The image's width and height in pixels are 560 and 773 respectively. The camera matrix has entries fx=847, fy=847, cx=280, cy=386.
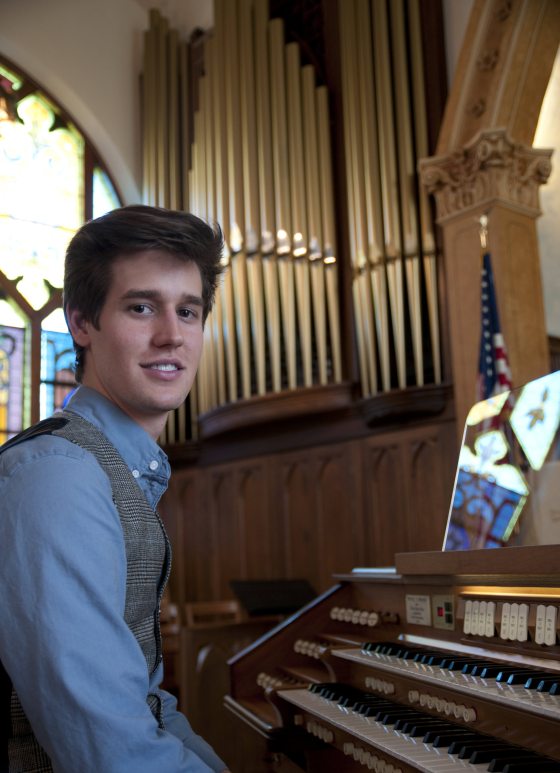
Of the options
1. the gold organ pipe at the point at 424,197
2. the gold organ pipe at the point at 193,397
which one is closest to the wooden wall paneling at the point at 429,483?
the gold organ pipe at the point at 424,197

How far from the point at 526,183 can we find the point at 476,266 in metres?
0.59

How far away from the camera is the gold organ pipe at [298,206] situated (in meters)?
5.74

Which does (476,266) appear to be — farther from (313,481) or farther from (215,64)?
(215,64)

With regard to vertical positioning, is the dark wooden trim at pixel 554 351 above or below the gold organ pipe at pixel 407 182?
below

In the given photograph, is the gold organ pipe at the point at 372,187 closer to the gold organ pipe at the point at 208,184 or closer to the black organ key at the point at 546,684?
the gold organ pipe at the point at 208,184

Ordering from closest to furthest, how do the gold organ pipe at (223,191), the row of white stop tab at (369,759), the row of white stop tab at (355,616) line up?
1. the row of white stop tab at (369,759)
2. the row of white stop tab at (355,616)
3. the gold organ pipe at (223,191)

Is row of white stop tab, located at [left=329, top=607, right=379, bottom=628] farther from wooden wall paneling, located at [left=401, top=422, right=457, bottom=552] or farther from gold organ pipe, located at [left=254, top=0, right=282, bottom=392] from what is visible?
gold organ pipe, located at [left=254, top=0, right=282, bottom=392]

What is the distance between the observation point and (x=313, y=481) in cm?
598

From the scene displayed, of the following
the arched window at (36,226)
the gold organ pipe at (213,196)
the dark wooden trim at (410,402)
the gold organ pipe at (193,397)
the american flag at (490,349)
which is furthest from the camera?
the arched window at (36,226)

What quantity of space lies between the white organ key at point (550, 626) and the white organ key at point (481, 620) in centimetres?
26

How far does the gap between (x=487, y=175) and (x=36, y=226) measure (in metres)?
4.43

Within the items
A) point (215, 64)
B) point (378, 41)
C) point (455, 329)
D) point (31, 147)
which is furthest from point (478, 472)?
point (31, 147)

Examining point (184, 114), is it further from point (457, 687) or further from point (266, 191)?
point (457, 687)

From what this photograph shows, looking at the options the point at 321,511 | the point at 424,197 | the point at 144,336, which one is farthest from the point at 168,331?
the point at 321,511
